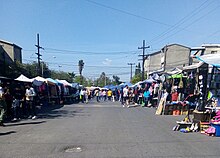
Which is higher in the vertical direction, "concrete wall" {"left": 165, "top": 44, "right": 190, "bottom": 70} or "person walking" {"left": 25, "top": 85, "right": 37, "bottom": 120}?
"concrete wall" {"left": 165, "top": 44, "right": 190, "bottom": 70}

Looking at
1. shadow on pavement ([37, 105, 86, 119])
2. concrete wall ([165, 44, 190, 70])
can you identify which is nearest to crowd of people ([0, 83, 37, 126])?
shadow on pavement ([37, 105, 86, 119])

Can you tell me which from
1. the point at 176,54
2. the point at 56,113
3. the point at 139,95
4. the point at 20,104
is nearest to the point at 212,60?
the point at 56,113

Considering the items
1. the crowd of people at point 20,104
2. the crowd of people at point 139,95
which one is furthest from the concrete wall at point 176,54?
the crowd of people at point 20,104

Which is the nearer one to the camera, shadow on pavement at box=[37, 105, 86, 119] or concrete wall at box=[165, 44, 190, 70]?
shadow on pavement at box=[37, 105, 86, 119]

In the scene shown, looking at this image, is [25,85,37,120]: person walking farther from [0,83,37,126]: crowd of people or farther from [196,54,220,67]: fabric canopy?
[196,54,220,67]: fabric canopy

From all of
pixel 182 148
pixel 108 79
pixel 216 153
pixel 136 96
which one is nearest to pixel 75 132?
pixel 182 148

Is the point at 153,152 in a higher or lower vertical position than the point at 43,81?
lower

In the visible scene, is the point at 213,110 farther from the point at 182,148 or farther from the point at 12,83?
the point at 12,83

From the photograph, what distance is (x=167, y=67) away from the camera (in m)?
48.1

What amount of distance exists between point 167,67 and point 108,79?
215 feet

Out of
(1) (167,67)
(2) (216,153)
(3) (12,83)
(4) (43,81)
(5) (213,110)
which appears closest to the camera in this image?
(2) (216,153)

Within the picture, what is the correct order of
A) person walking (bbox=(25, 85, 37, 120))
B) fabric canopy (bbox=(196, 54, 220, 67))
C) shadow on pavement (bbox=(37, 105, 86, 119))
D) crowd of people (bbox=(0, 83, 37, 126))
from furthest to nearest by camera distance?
shadow on pavement (bbox=(37, 105, 86, 119)), person walking (bbox=(25, 85, 37, 120)), crowd of people (bbox=(0, 83, 37, 126)), fabric canopy (bbox=(196, 54, 220, 67))

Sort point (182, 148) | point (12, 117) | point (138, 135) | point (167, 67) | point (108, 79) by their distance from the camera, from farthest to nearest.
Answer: point (108, 79), point (167, 67), point (12, 117), point (138, 135), point (182, 148)

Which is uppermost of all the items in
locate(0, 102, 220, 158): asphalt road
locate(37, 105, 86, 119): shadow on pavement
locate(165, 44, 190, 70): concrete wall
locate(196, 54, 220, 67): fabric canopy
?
locate(165, 44, 190, 70): concrete wall
